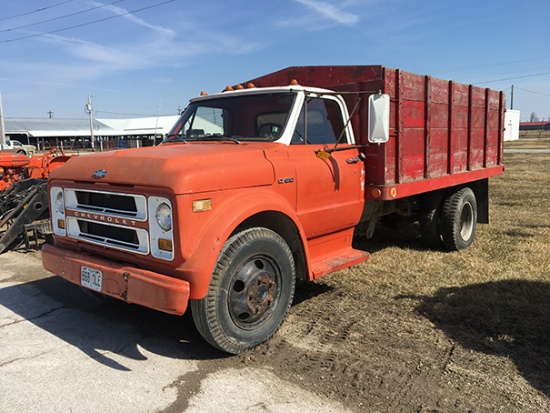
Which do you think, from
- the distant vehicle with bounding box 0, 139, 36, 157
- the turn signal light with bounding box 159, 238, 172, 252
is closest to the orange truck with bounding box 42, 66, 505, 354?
the turn signal light with bounding box 159, 238, 172, 252

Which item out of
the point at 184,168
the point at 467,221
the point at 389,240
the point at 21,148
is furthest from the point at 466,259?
the point at 21,148

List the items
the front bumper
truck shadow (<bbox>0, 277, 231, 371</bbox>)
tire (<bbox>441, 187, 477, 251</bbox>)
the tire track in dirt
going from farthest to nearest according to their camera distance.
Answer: tire (<bbox>441, 187, 477, 251</bbox>), truck shadow (<bbox>0, 277, 231, 371</bbox>), the front bumper, the tire track in dirt

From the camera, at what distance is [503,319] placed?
415 cm

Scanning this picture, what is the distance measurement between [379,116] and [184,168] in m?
2.04

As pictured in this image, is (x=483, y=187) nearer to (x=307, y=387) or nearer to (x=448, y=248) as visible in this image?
(x=448, y=248)

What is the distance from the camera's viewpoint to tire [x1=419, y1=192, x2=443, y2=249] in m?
6.76

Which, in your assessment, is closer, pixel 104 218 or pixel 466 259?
pixel 104 218

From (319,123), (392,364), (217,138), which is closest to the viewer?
(392,364)

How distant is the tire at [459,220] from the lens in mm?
6684

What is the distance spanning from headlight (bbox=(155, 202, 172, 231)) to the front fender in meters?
0.22

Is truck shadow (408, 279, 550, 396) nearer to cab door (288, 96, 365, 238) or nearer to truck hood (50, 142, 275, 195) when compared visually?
cab door (288, 96, 365, 238)

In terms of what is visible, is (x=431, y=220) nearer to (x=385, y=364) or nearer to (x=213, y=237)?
(x=385, y=364)

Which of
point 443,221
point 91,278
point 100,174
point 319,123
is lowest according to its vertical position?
point 443,221

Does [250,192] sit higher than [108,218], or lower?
higher
